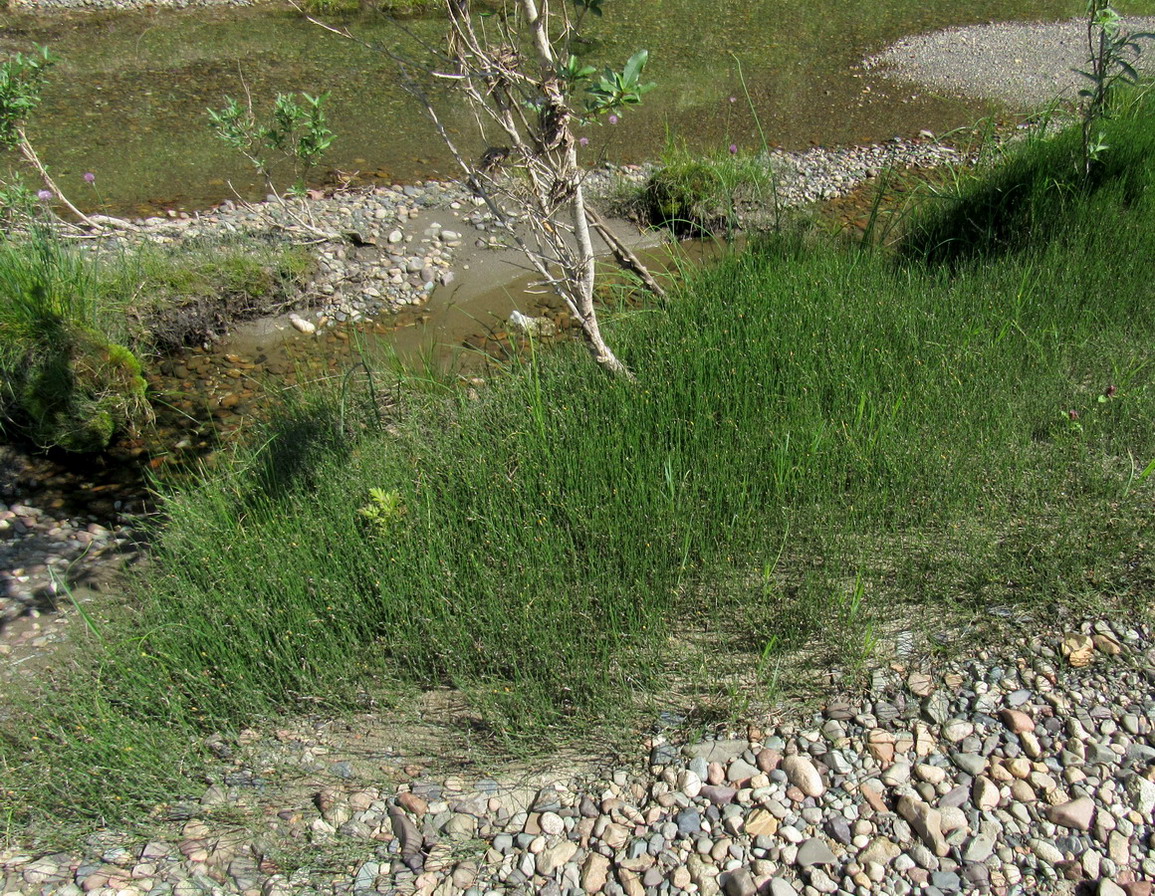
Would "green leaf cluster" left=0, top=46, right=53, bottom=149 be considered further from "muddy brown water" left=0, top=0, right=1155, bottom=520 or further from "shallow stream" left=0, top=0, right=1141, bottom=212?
"shallow stream" left=0, top=0, right=1141, bottom=212

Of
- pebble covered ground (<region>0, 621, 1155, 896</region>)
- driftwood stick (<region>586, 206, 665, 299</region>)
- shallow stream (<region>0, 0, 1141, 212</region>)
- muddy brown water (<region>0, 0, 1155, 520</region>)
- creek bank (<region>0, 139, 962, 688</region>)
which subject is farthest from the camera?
shallow stream (<region>0, 0, 1141, 212</region>)

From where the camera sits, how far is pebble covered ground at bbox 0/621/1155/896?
2379 millimetres

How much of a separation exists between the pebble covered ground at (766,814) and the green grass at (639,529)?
197 millimetres

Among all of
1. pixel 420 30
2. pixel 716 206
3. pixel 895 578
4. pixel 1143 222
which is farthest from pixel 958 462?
pixel 420 30

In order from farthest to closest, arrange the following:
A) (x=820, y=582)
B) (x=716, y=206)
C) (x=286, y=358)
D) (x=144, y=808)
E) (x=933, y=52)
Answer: (x=933, y=52), (x=716, y=206), (x=286, y=358), (x=820, y=582), (x=144, y=808)

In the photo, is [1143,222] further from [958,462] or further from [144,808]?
[144,808]

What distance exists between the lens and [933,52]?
1106cm

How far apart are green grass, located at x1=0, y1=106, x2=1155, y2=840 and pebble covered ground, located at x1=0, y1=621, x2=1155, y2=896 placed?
0.65 feet

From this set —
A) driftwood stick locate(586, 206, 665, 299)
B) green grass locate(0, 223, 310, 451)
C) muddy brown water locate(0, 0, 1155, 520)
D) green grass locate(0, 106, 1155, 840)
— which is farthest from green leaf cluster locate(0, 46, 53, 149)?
driftwood stick locate(586, 206, 665, 299)

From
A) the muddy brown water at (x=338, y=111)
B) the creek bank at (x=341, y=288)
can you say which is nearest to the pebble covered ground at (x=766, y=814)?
the creek bank at (x=341, y=288)

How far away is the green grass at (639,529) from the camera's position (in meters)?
2.94

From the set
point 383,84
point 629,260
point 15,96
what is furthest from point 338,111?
point 629,260

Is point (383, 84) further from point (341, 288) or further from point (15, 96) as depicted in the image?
point (15, 96)

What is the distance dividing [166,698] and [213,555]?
658mm
